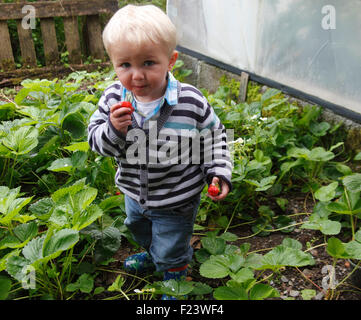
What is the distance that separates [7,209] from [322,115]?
6.24ft

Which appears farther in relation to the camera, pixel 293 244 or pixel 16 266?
pixel 293 244

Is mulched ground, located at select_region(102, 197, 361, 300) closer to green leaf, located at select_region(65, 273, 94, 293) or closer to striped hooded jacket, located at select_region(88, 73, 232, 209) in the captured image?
green leaf, located at select_region(65, 273, 94, 293)

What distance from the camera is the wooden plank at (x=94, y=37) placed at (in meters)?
4.24

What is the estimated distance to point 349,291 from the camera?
1.47 m

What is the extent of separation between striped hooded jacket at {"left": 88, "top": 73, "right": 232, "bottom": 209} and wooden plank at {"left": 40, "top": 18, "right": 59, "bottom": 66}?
10.6 ft

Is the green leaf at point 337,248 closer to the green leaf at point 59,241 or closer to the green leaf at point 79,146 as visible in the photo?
the green leaf at point 59,241

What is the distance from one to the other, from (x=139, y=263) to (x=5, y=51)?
3.37 m

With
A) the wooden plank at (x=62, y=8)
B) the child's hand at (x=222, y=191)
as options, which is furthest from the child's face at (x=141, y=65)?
the wooden plank at (x=62, y=8)

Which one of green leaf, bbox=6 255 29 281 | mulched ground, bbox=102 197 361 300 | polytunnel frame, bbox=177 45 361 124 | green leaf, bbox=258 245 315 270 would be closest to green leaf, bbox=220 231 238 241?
mulched ground, bbox=102 197 361 300

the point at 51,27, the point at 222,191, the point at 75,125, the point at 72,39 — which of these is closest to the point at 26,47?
the point at 51,27

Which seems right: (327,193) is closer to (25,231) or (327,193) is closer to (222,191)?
(222,191)

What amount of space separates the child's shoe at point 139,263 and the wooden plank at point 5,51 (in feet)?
10.8

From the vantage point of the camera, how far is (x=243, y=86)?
2.87 meters

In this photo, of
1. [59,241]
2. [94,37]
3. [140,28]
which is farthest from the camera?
[94,37]
